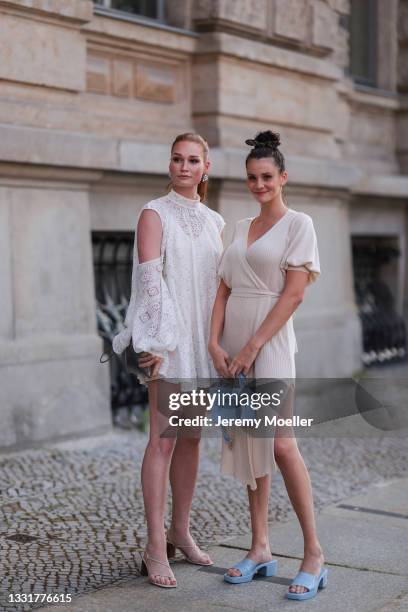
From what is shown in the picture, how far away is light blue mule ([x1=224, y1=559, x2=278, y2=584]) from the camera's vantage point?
4668 millimetres

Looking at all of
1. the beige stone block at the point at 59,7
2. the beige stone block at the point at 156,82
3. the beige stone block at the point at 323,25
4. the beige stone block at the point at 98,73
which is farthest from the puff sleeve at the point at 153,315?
the beige stone block at the point at 323,25

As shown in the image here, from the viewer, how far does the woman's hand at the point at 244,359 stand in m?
4.48

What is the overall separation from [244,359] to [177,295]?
437 mm

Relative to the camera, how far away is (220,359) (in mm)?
4578

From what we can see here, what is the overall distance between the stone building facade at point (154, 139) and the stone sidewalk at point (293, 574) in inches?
98.1

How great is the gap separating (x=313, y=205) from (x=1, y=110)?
3768 mm

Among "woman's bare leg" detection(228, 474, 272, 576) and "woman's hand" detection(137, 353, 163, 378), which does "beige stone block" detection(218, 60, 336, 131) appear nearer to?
"woman's hand" detection(137, 353, 163, 378)

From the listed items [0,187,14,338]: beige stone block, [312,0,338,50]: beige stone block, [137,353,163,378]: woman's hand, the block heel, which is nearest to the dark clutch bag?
[137,353,163,378]: woman's hand

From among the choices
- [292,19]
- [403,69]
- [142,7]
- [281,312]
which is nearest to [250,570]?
[281,312]

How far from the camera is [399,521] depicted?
582 centimetres

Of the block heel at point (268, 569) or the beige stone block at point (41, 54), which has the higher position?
the beige stone block at point (41, 54)

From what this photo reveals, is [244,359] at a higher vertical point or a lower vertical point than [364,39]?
lower

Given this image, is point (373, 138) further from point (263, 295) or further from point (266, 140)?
point (263, 295)

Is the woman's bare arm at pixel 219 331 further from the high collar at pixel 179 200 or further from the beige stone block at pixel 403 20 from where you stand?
the beige stone block at pixel 403 20
